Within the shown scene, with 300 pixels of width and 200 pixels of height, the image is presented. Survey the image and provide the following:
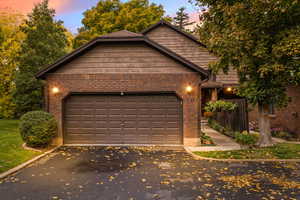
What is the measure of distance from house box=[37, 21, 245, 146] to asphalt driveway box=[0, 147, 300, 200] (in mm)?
2197

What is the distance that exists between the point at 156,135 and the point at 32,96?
10492 millimetres

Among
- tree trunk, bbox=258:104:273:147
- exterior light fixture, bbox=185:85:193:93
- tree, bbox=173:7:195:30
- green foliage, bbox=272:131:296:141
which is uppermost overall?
tree, bbox=173:7:195:30

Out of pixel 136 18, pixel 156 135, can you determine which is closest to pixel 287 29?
pixel 156 135

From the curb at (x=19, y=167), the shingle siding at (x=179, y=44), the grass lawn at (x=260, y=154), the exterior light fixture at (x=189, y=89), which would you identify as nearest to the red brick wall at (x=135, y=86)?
the exterior light fixture at (x=189, y=89)

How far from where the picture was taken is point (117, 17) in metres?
27.9

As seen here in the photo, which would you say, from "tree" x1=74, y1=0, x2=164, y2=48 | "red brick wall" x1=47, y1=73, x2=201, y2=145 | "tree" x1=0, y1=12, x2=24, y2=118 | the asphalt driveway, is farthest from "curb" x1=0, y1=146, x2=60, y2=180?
"tree" x1=74, y1=0, x2=164, y2=48

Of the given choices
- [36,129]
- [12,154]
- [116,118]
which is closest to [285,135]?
[116,118]

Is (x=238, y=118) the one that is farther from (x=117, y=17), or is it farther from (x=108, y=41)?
(x=117, y=17)

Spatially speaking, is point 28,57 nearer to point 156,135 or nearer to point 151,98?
point 151,98

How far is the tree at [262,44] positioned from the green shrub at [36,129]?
8631 millimetres

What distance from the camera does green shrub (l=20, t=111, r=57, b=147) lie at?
31.3ft

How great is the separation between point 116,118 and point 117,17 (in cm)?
2073

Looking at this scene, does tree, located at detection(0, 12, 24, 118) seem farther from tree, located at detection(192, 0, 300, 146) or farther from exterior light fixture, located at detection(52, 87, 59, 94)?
tree, located at detection(192, 0, 300, 146)

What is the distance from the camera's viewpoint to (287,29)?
8.86 metres
